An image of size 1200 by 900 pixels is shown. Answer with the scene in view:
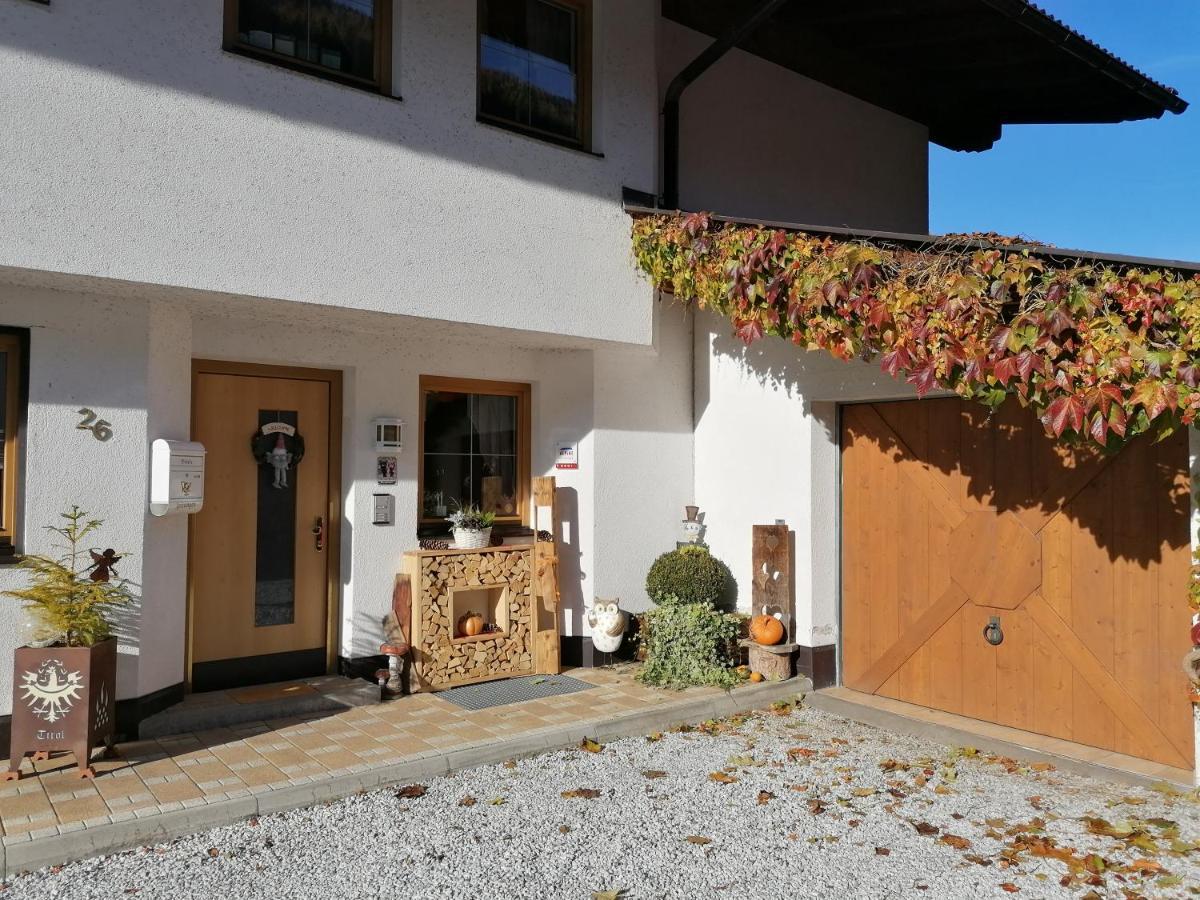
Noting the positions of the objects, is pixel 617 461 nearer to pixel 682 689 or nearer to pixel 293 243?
pixel 682 689

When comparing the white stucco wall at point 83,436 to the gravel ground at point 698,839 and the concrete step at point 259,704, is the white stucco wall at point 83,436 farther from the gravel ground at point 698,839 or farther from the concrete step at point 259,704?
the gravel ground at point 698,839

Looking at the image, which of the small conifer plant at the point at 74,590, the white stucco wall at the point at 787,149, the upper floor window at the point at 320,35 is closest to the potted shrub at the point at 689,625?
the white stucco wall at the point at 787,149

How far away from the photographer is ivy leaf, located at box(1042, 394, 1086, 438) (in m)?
4.73

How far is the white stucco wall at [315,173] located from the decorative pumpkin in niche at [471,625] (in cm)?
241

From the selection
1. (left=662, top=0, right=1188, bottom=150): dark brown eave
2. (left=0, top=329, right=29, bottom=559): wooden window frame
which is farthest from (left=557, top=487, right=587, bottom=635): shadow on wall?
(left=662, top=0, right=1188, bottom=150): dark brown eave

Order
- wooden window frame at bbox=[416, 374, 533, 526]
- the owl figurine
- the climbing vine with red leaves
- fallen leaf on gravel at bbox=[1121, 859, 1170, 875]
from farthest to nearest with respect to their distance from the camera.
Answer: the owl figurine
wooden window frame at bbox=[416, 374, 533, 526]
the climbing vine with red leaves
fallen leaf on gravel at bbox=[1121, 859, 1170, 875]

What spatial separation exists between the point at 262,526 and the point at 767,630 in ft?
13.1

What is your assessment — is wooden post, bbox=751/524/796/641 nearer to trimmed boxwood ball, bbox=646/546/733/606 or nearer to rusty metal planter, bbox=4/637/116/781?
trimmed boxwood ball, bbox=646/546/733/606

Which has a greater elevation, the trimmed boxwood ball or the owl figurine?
the trimmed boxwood ball

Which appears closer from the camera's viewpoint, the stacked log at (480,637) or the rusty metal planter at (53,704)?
the rusty metal planter at (53,704)

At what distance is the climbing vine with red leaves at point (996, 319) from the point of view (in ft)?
15.0

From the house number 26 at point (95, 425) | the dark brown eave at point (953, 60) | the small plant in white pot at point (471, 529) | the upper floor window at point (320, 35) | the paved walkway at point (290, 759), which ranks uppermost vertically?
the dark brown eave at point (953, 60)

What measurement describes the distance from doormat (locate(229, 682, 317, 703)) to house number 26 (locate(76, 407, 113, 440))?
6.68 ft

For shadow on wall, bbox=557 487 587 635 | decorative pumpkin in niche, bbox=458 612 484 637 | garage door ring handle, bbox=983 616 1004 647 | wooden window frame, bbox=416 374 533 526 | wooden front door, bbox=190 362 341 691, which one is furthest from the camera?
shadow on wall, bbox=557 487 587 635
